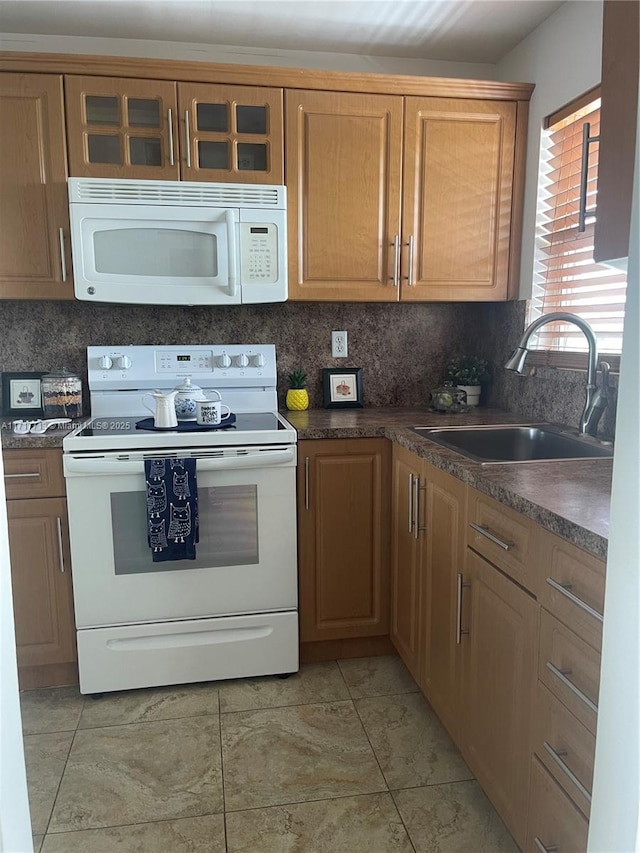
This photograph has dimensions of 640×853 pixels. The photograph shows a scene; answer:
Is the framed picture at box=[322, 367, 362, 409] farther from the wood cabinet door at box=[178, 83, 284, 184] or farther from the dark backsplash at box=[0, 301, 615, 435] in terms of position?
the wood cabinet door at box=[178, 83, 284, 184]

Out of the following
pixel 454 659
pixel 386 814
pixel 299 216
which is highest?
pixel 299 216

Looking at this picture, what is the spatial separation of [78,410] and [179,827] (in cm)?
152

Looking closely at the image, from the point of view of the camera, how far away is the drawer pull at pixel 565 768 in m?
1.11

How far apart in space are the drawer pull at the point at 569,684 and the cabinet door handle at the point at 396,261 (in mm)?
1664

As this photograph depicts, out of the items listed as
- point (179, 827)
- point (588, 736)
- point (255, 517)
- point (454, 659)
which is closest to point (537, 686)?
point (588, 736)

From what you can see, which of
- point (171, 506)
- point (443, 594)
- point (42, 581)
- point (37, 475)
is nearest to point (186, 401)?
point (171, 506)

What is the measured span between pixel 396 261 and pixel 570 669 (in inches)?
68.9

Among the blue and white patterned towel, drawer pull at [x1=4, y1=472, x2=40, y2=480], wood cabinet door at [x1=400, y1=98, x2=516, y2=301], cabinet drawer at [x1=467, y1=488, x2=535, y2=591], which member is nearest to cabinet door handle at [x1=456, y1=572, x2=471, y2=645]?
cabinet drawer at [x1=467, y1=488, x2=535, y2=591]

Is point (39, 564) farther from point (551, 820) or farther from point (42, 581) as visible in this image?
point (551, 820)

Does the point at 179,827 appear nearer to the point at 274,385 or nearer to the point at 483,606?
the point at 483,606

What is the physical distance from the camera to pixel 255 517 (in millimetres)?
2188

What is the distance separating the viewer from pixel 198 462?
209 centimetres

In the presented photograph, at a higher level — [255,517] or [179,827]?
[255,517]

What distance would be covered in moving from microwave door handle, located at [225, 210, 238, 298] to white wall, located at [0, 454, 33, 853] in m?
1.71
